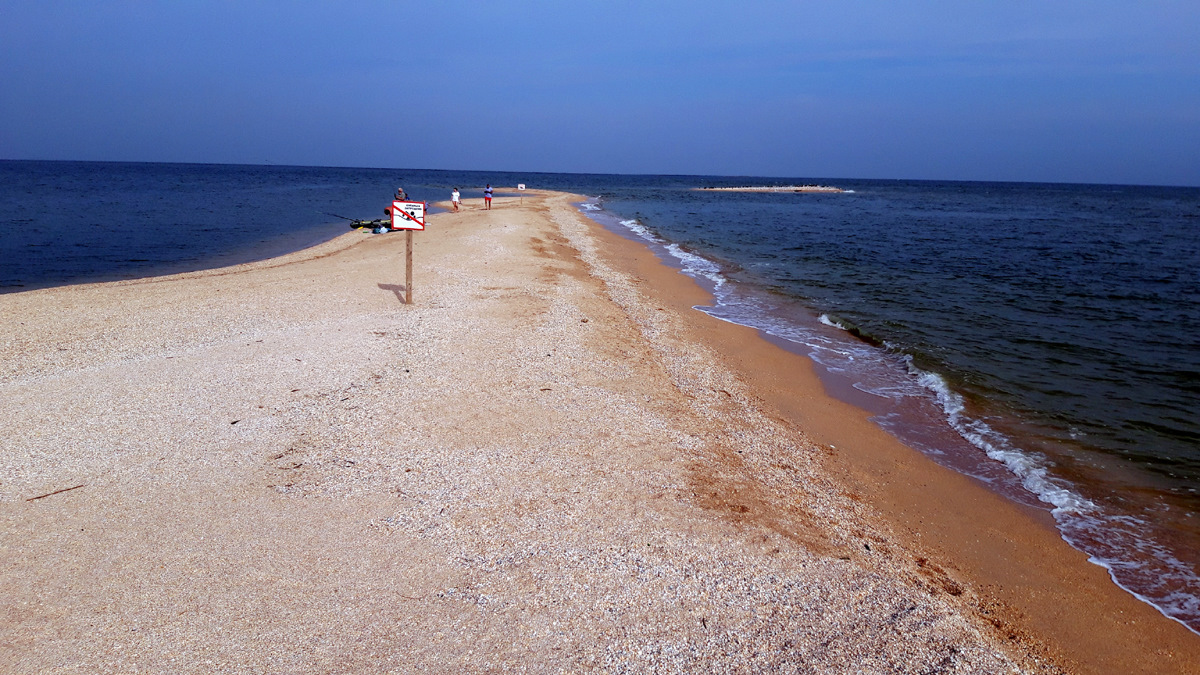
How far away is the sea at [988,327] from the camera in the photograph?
22.0 feet

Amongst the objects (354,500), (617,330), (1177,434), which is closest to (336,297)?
(617,330)

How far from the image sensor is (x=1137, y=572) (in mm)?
5422

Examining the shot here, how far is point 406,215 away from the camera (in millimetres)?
12070

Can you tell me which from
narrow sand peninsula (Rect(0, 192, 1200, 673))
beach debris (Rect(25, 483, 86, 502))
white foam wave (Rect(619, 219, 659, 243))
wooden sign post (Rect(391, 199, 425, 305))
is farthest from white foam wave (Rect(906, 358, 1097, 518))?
white foam wave (Rect(619, 219, 659, 243))

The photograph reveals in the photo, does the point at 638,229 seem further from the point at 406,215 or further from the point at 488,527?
the point at 488,527

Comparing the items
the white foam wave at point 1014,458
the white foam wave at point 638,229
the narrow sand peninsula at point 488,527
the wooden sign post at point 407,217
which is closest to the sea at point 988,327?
the white foam wave at point 1014,458

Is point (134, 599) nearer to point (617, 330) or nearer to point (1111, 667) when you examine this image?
point (1111, 667)

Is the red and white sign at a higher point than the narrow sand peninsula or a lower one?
higher

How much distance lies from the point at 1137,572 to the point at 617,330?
7.59 m

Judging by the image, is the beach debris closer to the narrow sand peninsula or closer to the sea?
the narrow sand peninsula

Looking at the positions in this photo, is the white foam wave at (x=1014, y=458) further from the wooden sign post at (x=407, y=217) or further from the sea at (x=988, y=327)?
the wooden sign post at (x=407, y=217)

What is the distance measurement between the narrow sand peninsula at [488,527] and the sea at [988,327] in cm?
92

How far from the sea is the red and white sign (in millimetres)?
6483

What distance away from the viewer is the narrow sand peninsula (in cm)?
378
